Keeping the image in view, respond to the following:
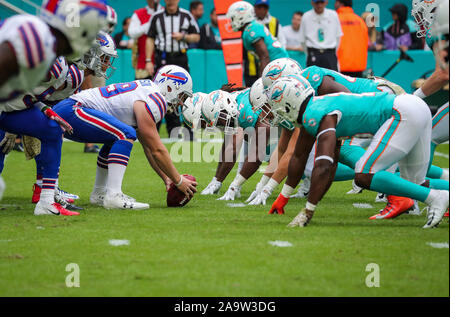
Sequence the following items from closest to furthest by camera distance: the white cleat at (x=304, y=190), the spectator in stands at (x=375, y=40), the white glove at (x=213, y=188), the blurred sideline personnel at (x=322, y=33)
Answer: the white cleat at (x=304, y=190) → the white glove at (x=213, y=188) → the blurred sideline personnel at (x=322, y=33) → the spectator in stands at (x=375, y=40)

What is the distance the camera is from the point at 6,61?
10.4 ft

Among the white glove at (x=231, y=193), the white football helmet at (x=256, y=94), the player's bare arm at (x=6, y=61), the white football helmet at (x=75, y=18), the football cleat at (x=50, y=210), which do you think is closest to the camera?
the player's bare arm at (x=6, y=61)

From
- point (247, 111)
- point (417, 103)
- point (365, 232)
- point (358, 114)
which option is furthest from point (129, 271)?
point (247, 111)

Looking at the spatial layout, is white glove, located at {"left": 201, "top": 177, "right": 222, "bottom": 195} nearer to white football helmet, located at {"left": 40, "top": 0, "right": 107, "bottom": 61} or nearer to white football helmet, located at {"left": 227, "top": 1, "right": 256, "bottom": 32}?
white football helmet, located at {"left": 227, "top": 1, "right": 256, "bottom": 32}

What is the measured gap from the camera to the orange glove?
5918 millimetres

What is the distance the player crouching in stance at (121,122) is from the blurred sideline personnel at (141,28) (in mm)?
5830

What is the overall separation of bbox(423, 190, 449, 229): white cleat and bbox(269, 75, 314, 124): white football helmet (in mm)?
1199

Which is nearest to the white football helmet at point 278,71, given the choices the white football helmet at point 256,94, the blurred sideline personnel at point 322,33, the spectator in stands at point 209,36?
the white football helmet at point 256,94

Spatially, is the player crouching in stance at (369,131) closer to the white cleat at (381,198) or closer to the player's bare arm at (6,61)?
the white cleat at (381,198)

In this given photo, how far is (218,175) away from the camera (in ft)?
24.8

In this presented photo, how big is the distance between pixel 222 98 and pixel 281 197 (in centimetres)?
167

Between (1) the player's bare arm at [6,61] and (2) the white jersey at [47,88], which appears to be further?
(2) the white jersey at [47,88]

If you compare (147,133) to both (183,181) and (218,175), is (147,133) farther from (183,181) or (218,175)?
(218,175)

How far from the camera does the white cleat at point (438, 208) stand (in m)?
5.09
